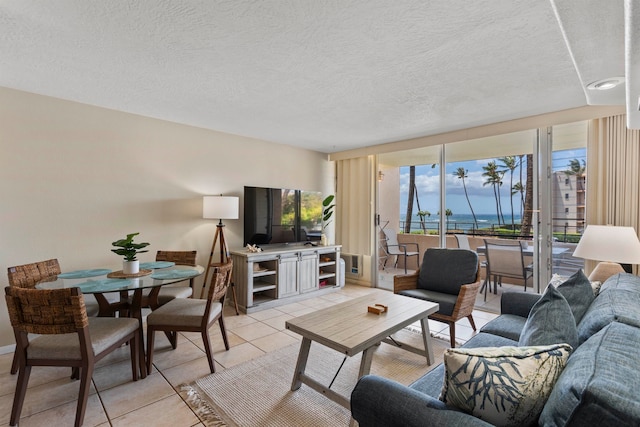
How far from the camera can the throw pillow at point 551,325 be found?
4.07ft

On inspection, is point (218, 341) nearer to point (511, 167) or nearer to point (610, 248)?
point (610, 248)

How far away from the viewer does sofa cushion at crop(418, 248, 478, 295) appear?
3088 millimetres

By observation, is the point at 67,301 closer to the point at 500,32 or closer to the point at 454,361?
the point at 454,361

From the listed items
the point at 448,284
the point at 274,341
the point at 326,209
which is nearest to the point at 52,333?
the point at 274,341

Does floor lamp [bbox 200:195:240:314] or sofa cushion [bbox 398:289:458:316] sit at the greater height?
floor lamp [bbox 200:195:240:314]

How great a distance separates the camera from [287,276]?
427 centimetres

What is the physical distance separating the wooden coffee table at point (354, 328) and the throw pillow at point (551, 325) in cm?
88

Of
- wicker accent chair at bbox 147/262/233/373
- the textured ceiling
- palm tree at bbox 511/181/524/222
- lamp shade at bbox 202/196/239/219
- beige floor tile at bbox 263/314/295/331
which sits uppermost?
the textured ceiling

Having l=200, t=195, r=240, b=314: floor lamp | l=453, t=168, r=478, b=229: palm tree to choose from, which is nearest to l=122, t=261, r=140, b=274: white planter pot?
l=200, t=195, r=240, b=314: floor lamp

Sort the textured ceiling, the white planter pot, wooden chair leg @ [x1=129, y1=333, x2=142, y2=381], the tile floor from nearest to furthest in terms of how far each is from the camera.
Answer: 1. the textured ceiling
2. the tile floor
3. wooden chair leg @ [x1=129, y1=333, x2=142, y2=381]
4. the white planter pot

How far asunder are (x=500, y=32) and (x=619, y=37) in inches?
24.9

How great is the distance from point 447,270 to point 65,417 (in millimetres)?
3310

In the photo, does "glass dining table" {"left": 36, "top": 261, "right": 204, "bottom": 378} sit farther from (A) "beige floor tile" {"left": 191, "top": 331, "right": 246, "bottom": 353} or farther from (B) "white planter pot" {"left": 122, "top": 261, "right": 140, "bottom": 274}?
(A) "beige floor tile" {"left": 191, "top": 331, "right": 246, "bottom": 353}

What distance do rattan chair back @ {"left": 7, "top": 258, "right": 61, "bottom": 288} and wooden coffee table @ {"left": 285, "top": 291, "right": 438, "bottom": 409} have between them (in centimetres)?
212
